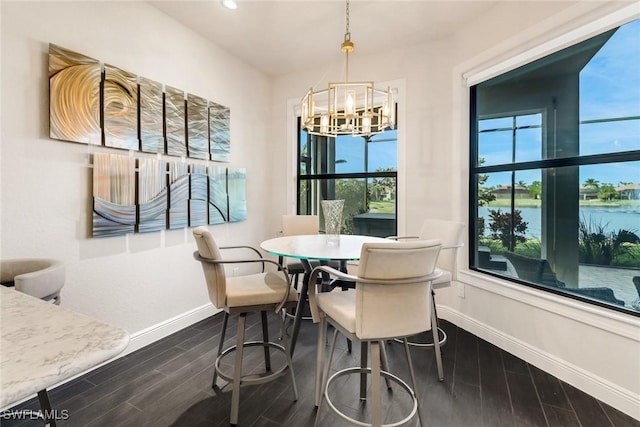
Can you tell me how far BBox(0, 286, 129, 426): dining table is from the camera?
0.49m

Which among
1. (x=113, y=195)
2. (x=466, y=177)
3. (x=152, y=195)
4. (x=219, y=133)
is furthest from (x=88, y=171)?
(x=466, y=177)

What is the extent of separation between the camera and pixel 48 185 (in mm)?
1957

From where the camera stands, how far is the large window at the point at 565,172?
6.48ft

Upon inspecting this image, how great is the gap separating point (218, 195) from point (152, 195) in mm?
738

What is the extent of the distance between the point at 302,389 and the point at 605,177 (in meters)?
2.45

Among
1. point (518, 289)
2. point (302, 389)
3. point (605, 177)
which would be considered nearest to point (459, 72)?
point (605, 177)

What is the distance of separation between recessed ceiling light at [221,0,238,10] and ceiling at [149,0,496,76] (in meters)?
0.04

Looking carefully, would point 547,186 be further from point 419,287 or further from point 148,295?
point 148,295

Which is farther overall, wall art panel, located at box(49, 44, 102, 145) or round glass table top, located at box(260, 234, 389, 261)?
wall art panel, located at box(49, 44, 102, 145)

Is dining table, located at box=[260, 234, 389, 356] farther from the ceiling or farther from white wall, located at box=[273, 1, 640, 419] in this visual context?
the ceiling

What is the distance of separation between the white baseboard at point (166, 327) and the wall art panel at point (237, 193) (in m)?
0.98

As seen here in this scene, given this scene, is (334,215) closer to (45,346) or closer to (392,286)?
(392,286)

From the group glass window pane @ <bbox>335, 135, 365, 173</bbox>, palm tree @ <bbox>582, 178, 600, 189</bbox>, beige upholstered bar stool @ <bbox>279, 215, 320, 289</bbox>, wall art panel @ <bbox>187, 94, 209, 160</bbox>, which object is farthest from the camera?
glass window pane @ <bbox>335, 135, 365, 173</bbox>

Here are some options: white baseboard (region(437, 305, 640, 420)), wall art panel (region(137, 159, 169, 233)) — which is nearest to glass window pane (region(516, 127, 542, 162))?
white baseboard (region(437, 305, 640, 420))
